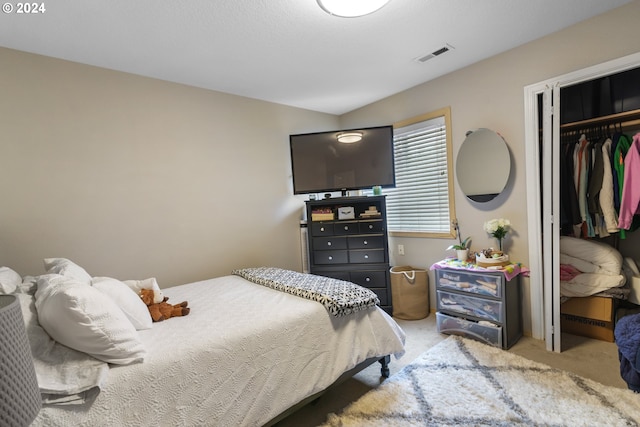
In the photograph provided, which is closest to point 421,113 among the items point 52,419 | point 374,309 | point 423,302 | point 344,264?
point 344,264

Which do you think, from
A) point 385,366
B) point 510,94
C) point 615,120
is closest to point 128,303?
point 385,366

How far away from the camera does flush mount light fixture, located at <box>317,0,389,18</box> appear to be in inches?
66.4

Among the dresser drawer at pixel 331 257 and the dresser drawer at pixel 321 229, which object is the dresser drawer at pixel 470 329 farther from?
the dresser drawer at pixel 321 229

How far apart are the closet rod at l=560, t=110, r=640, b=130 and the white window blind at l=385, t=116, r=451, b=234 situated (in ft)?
3.32

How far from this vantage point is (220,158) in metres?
3.03

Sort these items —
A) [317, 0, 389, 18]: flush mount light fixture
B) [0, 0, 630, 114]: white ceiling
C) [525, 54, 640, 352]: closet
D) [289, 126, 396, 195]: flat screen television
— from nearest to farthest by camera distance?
1. [317, 0, 389, 18]: flush mount light fixture
2. [0, 0, 630, 114]: white ceiling
3. [525, 54, 640, 352]: closet
4. [289, 126, 396, 195]: flat screen television

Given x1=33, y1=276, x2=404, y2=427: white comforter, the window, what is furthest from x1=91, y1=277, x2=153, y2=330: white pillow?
the window

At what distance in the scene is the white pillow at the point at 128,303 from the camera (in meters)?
1.51

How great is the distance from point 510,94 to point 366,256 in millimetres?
1906

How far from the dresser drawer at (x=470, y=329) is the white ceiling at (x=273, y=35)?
224cm

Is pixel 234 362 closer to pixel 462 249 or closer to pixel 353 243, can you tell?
pixel 353 243

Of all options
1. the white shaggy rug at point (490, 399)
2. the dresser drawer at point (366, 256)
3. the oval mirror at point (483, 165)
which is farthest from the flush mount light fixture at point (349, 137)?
the white shaggy rug at point (490, 399)

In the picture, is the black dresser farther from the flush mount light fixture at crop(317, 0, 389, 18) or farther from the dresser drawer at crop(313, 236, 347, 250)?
the flush mount light fixture at crop(317, 0, 389, 18)

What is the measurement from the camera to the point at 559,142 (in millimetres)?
2145
